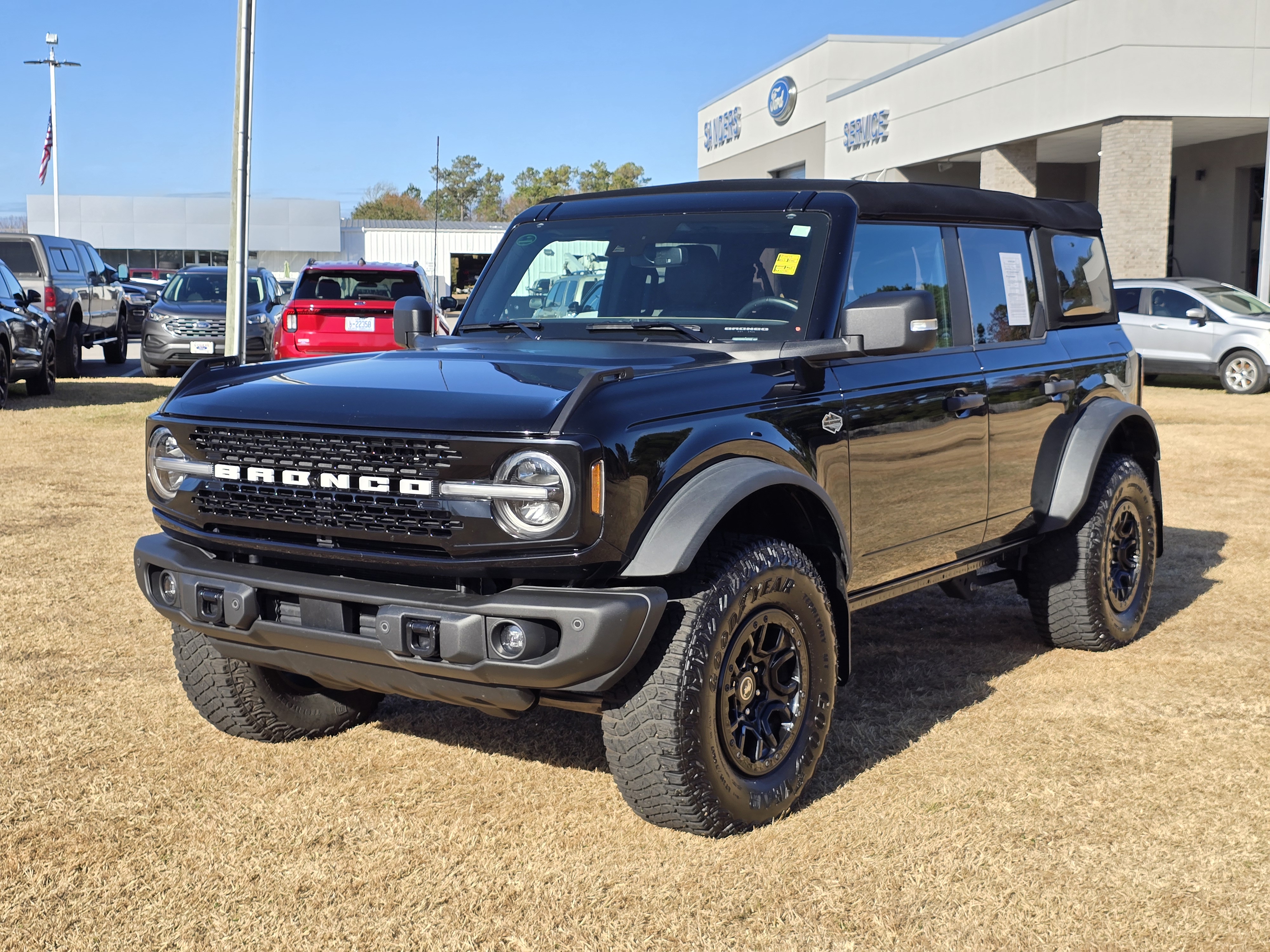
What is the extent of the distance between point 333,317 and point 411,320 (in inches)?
359

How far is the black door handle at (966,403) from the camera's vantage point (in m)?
4.84

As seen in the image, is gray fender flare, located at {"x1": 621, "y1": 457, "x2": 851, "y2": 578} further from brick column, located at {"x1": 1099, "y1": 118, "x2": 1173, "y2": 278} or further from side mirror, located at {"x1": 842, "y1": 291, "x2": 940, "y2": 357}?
brick column, located at {"x1": 1099, "y1": 118, "x2": 1173, "y2": 278}

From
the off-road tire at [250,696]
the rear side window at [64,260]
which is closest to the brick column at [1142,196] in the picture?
the rear side window at [64,260]

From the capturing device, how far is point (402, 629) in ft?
11.3

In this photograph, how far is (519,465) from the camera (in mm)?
3391

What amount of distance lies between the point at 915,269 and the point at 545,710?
2212 mm

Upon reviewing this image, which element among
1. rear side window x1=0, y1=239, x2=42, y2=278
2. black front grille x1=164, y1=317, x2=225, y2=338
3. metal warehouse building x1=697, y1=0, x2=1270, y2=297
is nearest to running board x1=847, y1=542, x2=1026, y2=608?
metal warehouse building x1=697, y1=0, x2=1270, y2=297

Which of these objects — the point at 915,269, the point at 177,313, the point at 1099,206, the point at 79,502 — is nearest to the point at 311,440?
the point at 915,269

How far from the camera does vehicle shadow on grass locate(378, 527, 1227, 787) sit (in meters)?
4.62

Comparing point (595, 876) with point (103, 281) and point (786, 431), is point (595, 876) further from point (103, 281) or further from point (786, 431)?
point (103, 281)

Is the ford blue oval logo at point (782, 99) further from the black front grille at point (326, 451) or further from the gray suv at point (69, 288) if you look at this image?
the black front grille at point (326, 451)

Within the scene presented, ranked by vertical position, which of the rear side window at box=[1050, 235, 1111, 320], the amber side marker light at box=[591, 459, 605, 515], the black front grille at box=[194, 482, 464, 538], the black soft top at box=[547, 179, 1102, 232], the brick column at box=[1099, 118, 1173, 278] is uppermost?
the brick column at box=[1099, 118, 1173, 278]

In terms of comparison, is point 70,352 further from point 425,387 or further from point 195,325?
point 425,387

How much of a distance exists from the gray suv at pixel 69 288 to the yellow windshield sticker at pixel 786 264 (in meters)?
14.8
